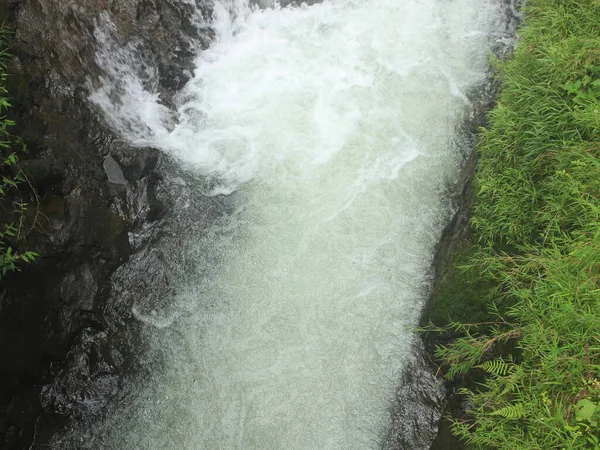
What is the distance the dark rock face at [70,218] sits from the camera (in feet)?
14.6

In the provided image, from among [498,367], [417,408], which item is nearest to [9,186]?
[417,408]

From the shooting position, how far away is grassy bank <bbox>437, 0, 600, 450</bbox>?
129 inches

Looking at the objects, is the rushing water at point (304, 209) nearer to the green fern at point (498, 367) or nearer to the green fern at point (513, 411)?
the green fern at point (498, 367)

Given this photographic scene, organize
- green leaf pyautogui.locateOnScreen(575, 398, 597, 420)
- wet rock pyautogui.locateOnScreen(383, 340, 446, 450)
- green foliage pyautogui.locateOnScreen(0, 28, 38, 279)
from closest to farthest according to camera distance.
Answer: green leaf pyautogui.locateOnScreen(575, 398, 597, 420), wet rock pyautogui.locateOnScreen(383, 340, 446, 450), green foliage pyautogui.locateOnScreen(0, 28, 38, 279)

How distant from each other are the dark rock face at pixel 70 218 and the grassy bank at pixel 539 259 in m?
3.29

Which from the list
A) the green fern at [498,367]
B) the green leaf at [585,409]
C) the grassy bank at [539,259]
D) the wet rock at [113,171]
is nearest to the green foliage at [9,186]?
the wet rock at [113,171]

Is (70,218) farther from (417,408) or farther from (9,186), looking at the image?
(417,408)

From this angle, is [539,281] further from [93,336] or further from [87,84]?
[87,84]

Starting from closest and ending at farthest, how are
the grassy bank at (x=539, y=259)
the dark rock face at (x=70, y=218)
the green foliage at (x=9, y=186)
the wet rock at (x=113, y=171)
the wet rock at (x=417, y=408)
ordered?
the grassy bank at (x=539, y=259), the wet rock at (x=417, y=408), the green foliage at (x=9, y=186), the dark rock face at (x=70, y=218), the wet rock at (x=113, y=171)

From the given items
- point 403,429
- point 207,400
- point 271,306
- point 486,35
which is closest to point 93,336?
point 207,400

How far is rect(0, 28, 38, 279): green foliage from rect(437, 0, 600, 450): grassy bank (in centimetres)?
433

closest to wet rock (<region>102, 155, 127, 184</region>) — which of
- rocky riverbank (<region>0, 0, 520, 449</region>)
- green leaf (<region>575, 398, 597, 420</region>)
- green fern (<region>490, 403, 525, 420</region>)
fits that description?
Result: rocky riverbank (<region>0, 0, 520, 449</region>)

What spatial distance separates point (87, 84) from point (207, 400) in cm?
410

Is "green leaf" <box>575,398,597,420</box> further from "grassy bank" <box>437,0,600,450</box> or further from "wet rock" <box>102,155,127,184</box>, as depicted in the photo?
"wet rock" <box>102,155,127,184</box>
